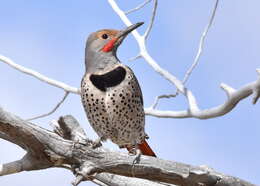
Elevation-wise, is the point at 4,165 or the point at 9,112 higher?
the point at 9,112

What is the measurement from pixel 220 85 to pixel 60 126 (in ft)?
5.29

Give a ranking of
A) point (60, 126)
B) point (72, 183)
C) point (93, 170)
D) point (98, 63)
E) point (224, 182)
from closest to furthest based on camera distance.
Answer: point (72, 183)
point (93, 170)
point (224, 182)
point (60, 126)
point (98, 63)

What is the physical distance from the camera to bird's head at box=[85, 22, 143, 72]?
526 centimetres

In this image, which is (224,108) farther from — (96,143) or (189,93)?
(189,93)

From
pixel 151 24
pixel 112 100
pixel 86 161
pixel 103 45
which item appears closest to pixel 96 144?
pixel 112 100

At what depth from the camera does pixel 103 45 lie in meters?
5.34

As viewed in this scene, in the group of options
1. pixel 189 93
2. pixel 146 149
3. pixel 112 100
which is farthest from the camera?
pixel 189 93

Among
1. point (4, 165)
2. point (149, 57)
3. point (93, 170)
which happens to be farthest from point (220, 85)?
point (149, 57)

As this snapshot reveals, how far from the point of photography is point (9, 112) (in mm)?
3691

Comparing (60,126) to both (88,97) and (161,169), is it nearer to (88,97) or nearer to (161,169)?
(88,97)

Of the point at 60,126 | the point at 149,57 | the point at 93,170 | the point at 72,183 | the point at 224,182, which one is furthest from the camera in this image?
the point at 149,57

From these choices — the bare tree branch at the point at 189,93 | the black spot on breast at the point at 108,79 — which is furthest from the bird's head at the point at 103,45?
the bare tree branch at the point at 189,93

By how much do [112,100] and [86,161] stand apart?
39.8 inches

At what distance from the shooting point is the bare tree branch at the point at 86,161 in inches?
148
